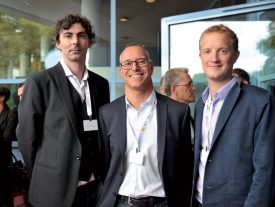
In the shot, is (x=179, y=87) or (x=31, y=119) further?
(x=179, y=87)

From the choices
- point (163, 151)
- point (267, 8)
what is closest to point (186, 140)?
point (163, 151)

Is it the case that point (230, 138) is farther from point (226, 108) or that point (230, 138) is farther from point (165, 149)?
point (165, 149)

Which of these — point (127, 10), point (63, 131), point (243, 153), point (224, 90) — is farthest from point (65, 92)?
point (127, 10)

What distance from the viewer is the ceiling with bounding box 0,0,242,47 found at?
7.14 metres

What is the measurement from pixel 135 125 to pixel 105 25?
5.34 meters

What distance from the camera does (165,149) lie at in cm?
205

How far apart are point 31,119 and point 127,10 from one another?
554cm

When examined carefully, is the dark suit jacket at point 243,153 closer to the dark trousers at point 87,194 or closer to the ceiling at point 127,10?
the dark trousers at point 87,194

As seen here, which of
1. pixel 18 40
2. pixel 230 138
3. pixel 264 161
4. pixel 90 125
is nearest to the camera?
pixel 264 161

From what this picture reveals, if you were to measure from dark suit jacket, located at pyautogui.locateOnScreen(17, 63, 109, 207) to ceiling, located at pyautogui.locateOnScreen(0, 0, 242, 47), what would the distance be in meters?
4.89

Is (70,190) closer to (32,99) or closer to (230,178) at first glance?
(32,99)

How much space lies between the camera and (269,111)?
1.72m

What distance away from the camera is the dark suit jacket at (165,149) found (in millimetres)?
2027

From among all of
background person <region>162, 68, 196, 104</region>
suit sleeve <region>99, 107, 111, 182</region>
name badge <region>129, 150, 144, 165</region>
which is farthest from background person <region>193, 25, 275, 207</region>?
background person <region>162, 68, 196, 104</region>
